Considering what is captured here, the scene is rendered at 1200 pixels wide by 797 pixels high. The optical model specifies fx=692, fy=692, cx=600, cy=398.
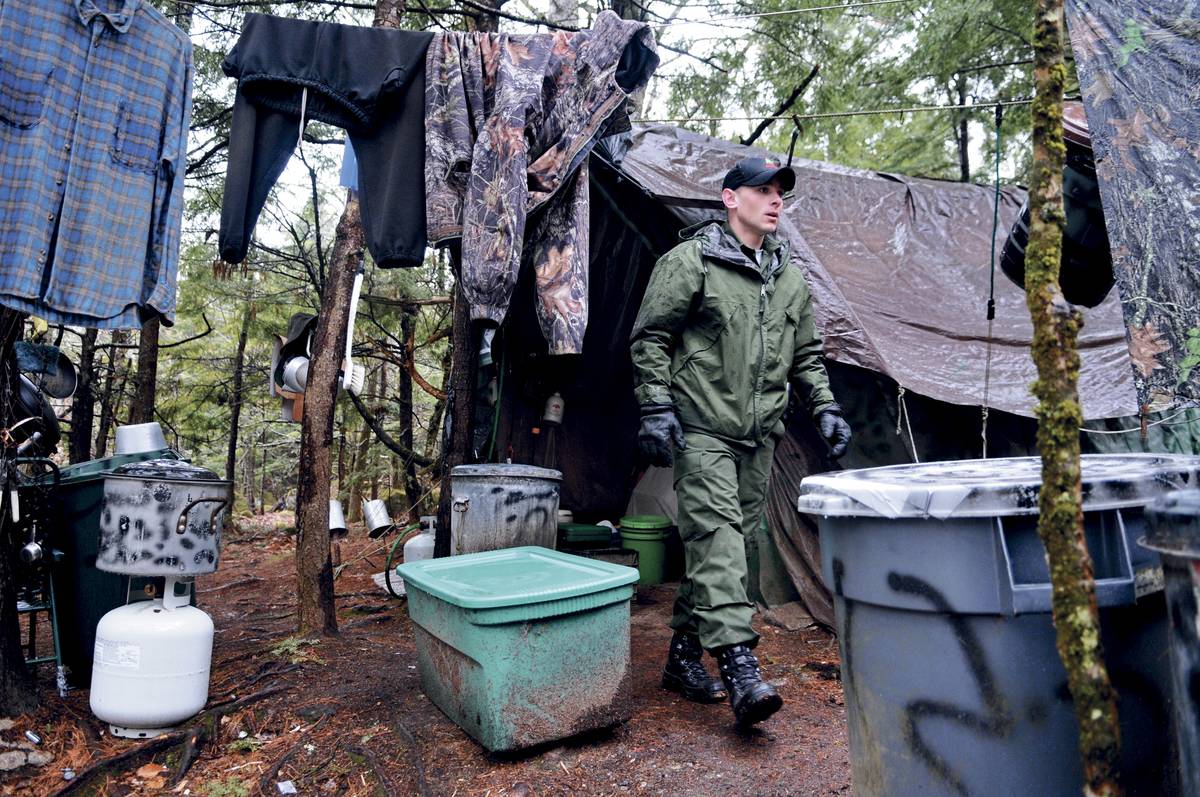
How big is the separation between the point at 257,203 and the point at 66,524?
6.25ft

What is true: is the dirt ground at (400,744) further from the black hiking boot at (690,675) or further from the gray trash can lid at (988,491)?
the gray trash can lid at (988,491)

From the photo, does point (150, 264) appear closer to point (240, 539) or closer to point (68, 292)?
point (68, 292)

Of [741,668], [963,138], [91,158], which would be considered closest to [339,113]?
[91,158]

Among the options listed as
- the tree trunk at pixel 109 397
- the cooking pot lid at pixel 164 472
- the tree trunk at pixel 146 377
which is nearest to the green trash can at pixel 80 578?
the cooking pot lid at pixel 164 472

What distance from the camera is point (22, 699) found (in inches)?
117

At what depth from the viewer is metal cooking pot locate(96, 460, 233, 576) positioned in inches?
114

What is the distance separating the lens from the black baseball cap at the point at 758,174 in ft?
10.2

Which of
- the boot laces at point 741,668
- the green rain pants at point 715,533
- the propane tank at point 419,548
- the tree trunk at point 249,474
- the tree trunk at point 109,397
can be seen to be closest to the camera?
the boot laces at point 741,668

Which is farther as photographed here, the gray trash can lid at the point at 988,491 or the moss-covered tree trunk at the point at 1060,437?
the gray trash can lid at the point at 988,491

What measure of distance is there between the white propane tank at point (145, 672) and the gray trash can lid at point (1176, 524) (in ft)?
10.7

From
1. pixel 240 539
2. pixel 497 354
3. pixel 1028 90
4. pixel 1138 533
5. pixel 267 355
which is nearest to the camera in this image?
pixel 1138 533

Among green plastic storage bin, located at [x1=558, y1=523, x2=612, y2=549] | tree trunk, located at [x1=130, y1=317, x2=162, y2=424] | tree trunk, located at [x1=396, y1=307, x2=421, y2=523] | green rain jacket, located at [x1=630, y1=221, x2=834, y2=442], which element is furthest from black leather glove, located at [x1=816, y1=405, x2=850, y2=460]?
tree trunk, located at [x1=130, y1=317, x2=162, y2=424]

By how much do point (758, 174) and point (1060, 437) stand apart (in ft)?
7.63

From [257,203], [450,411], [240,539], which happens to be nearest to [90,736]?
[257,203]
